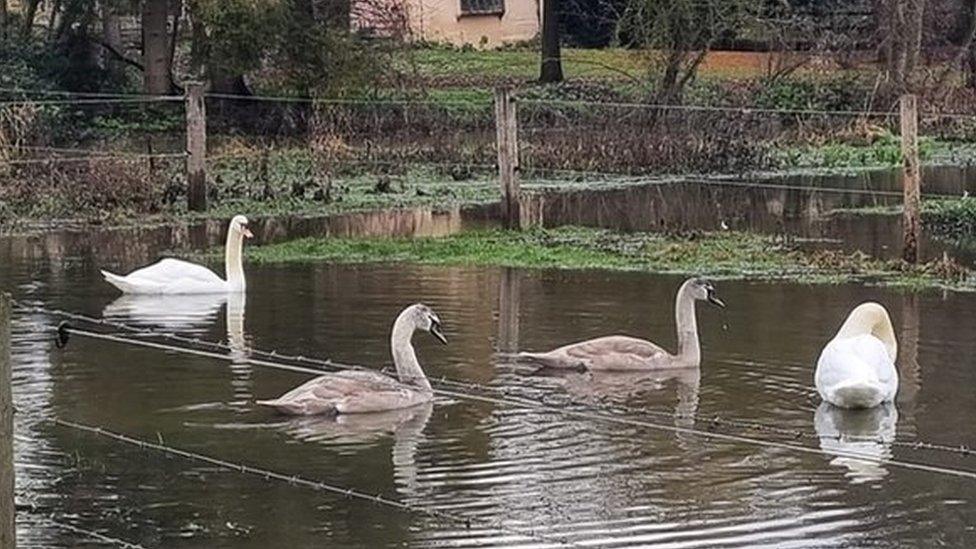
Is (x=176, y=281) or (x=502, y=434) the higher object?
(x=176, y=281)

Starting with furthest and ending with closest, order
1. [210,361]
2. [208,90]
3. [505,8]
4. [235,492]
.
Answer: [505,8] < [208,90] < [210,361] < [235,492]

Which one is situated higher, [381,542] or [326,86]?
[326,86]

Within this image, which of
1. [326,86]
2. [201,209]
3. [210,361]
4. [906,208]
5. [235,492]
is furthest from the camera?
[326,86]

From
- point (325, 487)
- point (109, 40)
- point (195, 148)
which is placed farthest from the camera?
point (109, 40)

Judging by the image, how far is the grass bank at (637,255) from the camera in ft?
64.4

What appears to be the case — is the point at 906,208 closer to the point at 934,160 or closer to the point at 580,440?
the point at 580,440

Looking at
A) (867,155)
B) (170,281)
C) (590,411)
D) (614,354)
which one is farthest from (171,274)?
(867,155)

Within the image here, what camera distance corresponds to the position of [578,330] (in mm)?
16578

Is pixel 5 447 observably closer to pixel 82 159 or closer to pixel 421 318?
pixel 421 318

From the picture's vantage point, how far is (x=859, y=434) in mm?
12469

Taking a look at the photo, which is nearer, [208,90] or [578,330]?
[578,330]

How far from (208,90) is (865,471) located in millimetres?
30885

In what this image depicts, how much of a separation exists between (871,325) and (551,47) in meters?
37.7

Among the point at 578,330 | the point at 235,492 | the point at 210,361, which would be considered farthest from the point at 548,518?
the point at 578,330
